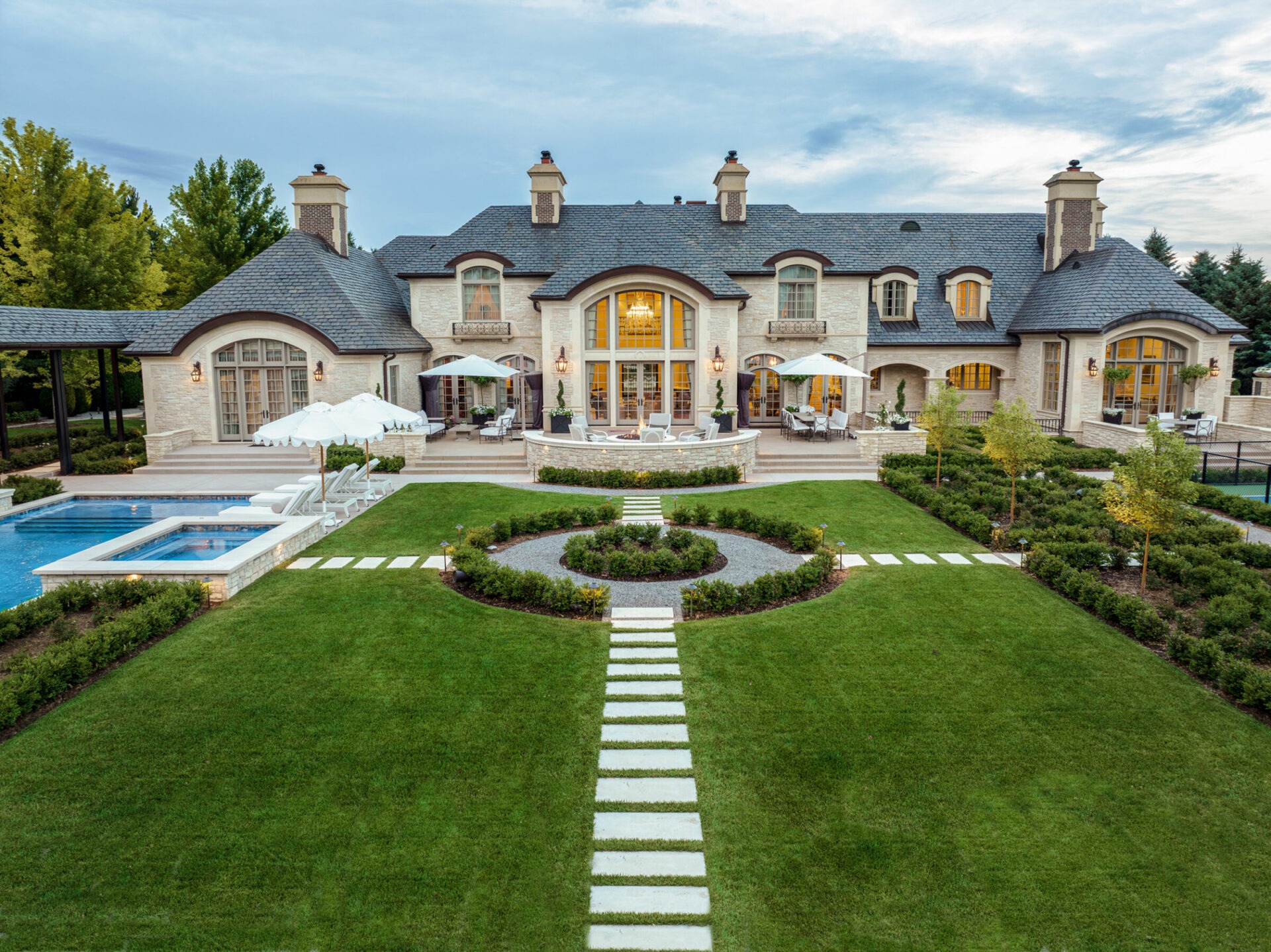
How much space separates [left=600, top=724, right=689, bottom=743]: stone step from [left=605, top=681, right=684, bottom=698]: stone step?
652 mm

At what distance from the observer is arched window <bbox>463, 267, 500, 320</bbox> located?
2822 centimetres

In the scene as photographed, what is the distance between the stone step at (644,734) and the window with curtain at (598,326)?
20.3 meters

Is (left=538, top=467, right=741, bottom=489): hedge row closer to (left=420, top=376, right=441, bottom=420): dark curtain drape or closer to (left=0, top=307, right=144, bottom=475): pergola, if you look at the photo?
(left=420, top=376, right=441, bottom=420): dark curtain drape

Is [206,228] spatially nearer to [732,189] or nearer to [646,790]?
[732,189]

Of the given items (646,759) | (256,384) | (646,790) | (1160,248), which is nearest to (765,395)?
(256,384)

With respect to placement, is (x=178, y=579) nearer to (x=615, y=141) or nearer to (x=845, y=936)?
(x=845, y=936)

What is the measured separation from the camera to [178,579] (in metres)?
11.3

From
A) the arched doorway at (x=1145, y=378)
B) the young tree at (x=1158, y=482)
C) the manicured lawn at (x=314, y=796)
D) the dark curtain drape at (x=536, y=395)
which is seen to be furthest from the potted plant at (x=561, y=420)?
the arched doorway at (x=1145, y=378)

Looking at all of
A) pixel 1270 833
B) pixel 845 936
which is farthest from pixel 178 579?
pixel 1270 833

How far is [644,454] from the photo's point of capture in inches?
799

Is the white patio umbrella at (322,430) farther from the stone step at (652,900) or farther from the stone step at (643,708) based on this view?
the stone step at (652,900)

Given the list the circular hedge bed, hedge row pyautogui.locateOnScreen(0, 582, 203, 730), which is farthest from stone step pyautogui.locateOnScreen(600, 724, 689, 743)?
hedge row pyautogui.locateOnScreen(0, 582, 203, 730)

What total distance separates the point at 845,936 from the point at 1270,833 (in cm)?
372

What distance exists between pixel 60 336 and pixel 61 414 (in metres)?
2.15
